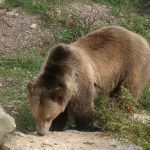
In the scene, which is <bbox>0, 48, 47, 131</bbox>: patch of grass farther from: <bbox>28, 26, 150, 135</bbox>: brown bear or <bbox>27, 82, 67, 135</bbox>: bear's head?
<bbox>27, 82, 67, 135</bbox>: bear's head

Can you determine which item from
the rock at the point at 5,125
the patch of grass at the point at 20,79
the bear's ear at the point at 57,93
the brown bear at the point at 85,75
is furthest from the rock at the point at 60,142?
the patch of grass at the point at 20,79

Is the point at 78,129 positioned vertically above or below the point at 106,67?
below

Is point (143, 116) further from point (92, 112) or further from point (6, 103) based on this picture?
point (6, 103)

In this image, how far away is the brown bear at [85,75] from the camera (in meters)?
7.96

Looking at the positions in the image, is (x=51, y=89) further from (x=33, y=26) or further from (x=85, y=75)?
(x=33, y=26)

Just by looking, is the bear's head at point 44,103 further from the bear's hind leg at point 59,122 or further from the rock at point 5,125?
the bear's hind leg at point 59,122

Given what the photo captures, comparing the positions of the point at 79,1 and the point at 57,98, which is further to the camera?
the point at 79,1

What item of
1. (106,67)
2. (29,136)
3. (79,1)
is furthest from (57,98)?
(79,1)

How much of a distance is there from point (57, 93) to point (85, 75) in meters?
0.76

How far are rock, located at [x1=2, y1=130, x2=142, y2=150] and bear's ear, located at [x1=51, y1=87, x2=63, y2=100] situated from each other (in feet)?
1.67

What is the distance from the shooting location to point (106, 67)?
30.0 ft

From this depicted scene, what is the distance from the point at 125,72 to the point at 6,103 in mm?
1910

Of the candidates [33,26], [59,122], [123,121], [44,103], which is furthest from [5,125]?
[33,26]

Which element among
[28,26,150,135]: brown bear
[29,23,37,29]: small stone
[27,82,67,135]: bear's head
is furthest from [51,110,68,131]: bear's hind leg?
[29,23,37,29]: small stone
